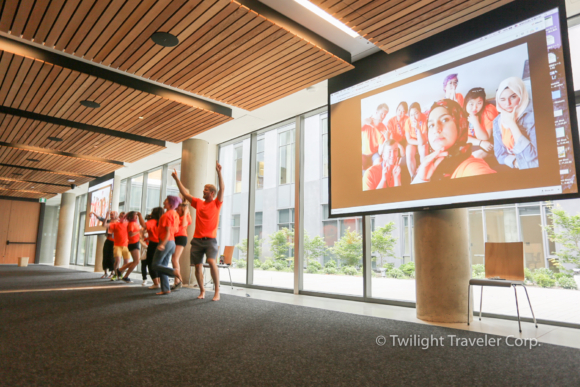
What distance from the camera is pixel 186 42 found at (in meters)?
4.38

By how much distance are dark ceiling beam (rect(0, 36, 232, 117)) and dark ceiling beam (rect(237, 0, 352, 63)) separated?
2665 mm

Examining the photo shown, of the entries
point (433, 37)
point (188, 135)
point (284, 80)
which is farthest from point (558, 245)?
point (188, 135)

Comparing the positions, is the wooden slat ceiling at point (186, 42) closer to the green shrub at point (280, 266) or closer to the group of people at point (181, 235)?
the group of people at point (181, 235)

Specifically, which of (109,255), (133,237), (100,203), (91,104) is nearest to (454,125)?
A: (91,104)

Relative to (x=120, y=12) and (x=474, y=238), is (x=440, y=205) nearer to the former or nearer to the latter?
(x=474, y=238)

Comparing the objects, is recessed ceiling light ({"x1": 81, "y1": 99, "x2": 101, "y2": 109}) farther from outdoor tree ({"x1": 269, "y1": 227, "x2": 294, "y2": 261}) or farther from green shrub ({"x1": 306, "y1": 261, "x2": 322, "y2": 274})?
green shrub ({"x1": 306, "y1": 261, "x2": 322, "y2": 274})

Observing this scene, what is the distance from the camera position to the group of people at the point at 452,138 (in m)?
3.43

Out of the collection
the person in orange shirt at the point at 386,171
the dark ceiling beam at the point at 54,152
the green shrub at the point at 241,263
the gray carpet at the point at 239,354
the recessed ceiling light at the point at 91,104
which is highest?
the recessed ceiling light at the point at 91,104

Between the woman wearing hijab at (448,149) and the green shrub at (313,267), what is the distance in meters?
2.90

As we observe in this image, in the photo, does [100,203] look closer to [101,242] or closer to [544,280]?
[101,242]

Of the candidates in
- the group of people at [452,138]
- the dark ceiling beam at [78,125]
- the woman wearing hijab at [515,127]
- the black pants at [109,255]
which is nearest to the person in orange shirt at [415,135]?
the group of people at [452,138]

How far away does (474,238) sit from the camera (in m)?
4.57

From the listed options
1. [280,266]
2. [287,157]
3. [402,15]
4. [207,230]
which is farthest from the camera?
[287,157]

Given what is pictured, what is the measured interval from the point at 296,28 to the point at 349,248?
11.6 ft
